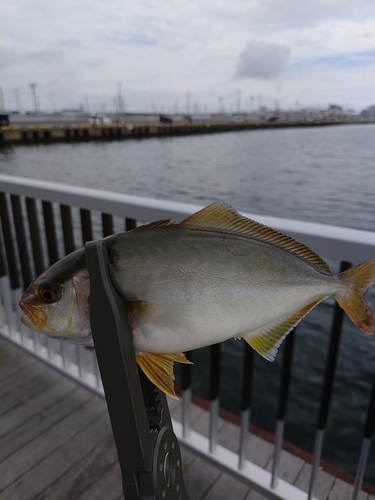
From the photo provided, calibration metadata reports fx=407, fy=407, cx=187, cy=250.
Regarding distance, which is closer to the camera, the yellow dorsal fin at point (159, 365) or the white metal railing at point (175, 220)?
the yellow dorsal fin at point (159, 365)

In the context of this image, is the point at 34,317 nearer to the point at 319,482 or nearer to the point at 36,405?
the point at 319,482

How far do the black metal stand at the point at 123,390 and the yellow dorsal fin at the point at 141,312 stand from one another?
0.5 inches

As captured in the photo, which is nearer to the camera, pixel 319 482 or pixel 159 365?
pixel 159 365

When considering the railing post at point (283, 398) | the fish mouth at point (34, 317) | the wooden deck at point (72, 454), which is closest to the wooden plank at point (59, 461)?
the wooden deck at point (72, 454)

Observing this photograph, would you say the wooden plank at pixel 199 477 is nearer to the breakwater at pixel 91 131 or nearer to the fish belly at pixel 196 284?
the fish belly at pixel 196 284

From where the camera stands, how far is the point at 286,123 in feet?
314

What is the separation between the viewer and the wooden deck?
6.08 feet

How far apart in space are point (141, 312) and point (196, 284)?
11 cm

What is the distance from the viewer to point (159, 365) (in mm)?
725

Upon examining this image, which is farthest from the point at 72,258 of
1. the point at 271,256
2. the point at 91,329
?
the point at 271,256

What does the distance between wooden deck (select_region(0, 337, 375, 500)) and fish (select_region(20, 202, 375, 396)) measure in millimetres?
1440

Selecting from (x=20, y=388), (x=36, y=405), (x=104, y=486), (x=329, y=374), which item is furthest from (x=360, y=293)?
(x=20, y=388)

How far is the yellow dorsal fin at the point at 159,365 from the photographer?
0.71 m

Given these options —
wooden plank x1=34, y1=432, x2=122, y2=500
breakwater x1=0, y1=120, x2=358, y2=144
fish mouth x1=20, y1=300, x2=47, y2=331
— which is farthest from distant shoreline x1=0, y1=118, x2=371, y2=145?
fish mouth x1=20, y1=300, x2=47, y2=331
